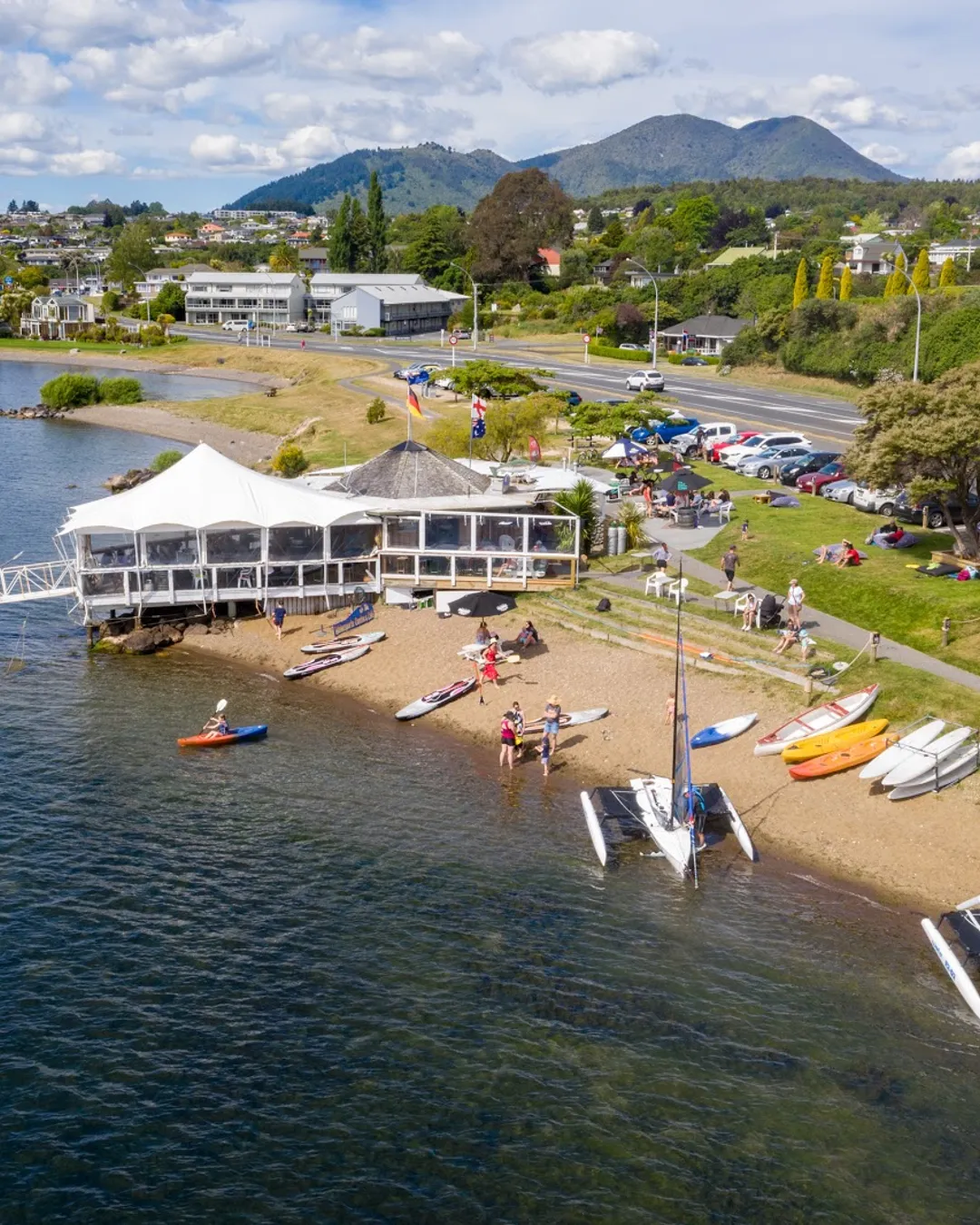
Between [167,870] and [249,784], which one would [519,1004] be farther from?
[249,784]

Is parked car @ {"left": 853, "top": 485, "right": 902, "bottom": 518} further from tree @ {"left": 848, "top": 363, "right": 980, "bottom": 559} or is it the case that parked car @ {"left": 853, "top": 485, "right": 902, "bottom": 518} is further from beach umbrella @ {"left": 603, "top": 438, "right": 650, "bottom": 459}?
beach umbrella @ {"left": 603, "top": 438, "right": 650, "bottom": 459}

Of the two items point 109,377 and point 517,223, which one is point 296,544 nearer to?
point 109,377

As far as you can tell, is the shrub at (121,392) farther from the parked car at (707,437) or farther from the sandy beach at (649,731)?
the sandy beach at (649,731)

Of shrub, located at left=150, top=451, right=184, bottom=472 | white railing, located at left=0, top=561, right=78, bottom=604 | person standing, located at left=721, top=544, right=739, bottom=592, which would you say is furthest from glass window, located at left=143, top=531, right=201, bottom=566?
shrub, located at left=150, top=451, right=184, bottom=472

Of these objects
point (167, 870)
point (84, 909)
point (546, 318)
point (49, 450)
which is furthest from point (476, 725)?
point (546, 318)

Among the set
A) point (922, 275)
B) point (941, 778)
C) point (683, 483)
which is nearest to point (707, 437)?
point (683, 483)

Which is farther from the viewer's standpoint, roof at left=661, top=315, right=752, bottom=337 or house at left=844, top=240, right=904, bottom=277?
house at left=844, top=240, right=904, bottom=277
